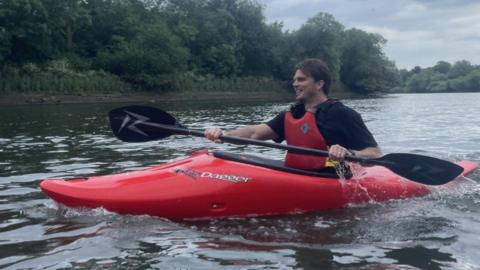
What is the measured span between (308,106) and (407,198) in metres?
1.54

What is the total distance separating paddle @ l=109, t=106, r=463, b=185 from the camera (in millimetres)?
5516

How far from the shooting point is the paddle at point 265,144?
5.52m

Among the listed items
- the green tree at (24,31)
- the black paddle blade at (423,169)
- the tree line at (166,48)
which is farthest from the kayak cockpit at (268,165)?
the green tree at (24,31)

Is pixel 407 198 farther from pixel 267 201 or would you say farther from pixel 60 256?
pixel 60 256

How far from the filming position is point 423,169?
5.63 metres

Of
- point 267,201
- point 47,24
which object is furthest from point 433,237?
point 47,24

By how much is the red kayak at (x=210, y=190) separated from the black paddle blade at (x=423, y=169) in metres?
0.52

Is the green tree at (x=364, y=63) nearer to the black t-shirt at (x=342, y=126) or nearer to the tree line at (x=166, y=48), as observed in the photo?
the tree line at (x=166, y=48)

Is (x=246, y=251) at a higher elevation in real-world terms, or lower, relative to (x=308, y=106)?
lower

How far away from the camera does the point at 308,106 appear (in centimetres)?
582

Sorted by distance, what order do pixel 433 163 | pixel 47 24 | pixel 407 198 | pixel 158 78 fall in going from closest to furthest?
pixel 433 163 < pixel 407 198 < pixel 47 24 < pixel 158 78

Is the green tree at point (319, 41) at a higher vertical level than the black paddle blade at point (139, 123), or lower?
higher

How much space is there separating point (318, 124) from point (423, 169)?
3.78 ft

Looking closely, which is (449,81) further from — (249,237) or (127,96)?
(249,237)
